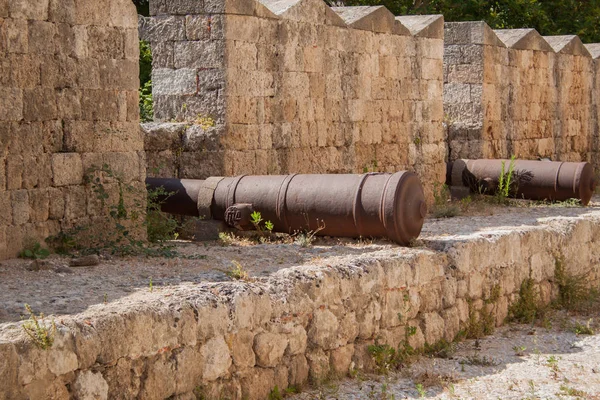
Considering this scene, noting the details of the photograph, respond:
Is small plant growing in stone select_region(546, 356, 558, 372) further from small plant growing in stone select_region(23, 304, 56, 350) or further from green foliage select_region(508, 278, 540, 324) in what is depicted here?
small plant growing in stone select_region(23, 304, 56, 350)

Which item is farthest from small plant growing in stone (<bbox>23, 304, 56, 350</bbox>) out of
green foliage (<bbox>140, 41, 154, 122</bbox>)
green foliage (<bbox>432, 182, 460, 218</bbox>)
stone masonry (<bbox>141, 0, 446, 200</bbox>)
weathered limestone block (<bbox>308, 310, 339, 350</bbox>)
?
green foliage (<bbox>140, 41, 154, 122</bbox>)

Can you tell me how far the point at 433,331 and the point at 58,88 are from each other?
376cm

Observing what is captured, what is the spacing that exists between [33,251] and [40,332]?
9.80ft

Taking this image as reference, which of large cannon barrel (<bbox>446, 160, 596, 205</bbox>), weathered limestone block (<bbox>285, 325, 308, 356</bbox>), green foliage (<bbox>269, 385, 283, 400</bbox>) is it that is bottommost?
green foliage (<bbox>269, 385, 283, 400</bbox>)

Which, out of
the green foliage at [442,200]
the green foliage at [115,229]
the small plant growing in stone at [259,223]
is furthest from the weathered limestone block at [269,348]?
the green foliage at [442,200]

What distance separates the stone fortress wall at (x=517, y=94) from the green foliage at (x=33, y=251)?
9.36 meters

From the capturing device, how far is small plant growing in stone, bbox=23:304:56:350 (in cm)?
529

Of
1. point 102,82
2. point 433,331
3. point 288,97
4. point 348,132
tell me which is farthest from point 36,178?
point 348,132

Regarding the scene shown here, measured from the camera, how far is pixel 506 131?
17.2 m

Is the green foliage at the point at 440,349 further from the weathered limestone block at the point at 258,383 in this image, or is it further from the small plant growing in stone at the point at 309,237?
the weathered limestone block at the point at 258,383

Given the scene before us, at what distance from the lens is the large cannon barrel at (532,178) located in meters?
14.0

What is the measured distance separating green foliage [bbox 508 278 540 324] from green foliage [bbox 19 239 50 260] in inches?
182

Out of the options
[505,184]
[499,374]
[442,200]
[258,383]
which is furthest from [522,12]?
[258,383]

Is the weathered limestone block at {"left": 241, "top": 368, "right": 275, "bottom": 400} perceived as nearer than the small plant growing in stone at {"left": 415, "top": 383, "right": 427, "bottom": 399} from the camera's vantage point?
Yes
